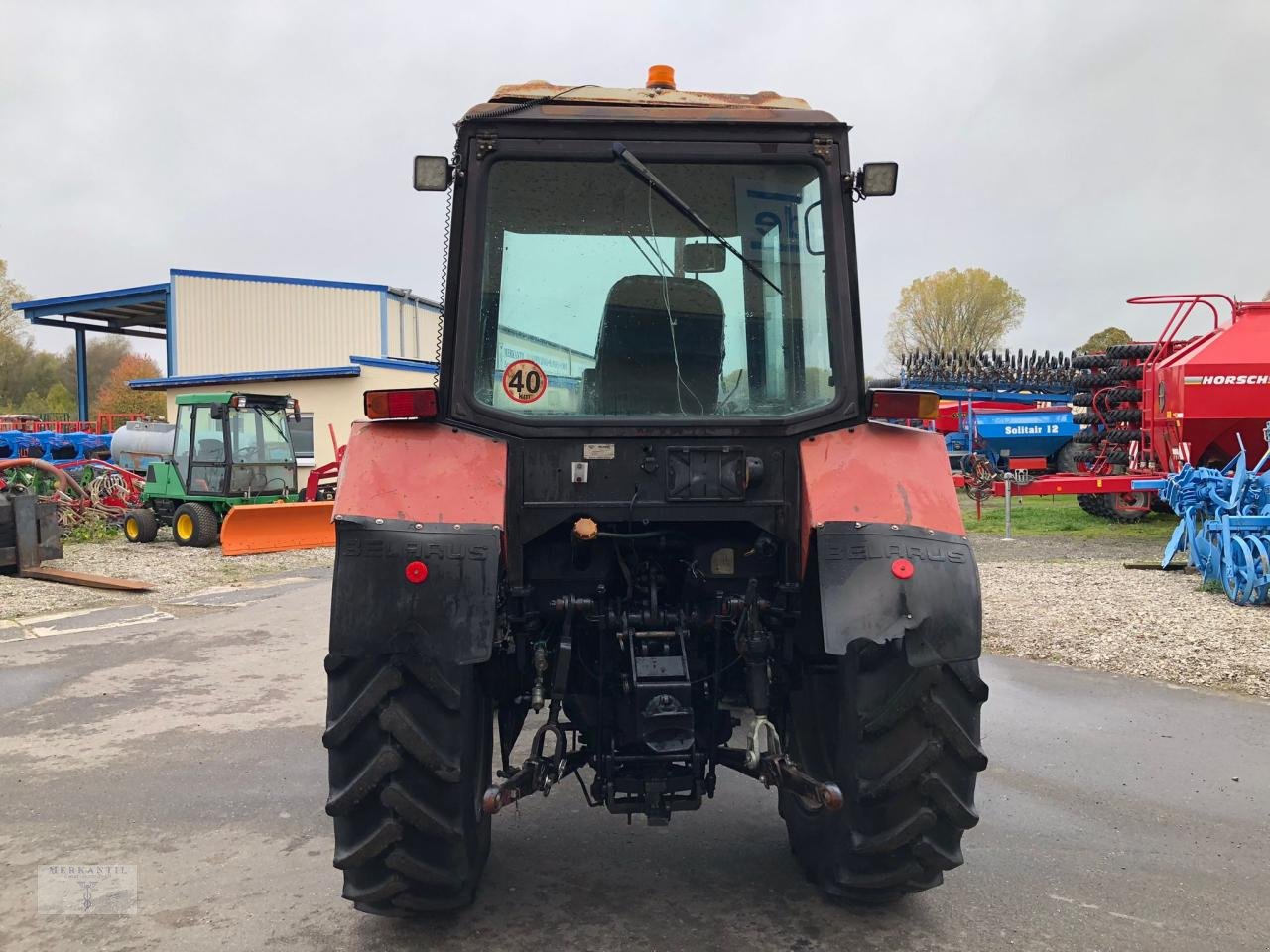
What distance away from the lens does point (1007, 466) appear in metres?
19.6

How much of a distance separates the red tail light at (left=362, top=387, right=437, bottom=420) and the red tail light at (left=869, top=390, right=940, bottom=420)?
141 cm

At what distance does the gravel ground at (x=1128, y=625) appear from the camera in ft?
22.0

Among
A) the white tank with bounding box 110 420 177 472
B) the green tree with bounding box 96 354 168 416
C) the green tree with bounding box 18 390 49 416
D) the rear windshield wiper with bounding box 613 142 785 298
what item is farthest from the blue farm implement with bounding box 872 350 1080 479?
the green tree with bounding box 18 390 49 416

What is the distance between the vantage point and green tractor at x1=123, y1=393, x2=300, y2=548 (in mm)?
15539

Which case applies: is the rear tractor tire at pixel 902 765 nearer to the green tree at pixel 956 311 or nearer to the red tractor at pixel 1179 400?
the red tractor at pixel 1179 400

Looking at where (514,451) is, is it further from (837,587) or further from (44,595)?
(44,595)

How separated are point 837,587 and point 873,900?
1.12m

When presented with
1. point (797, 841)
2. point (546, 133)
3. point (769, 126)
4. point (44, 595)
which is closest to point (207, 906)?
point (797, 841)

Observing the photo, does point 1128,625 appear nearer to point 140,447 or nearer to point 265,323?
point 140,447

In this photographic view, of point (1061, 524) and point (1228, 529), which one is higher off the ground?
point (1228, 529)

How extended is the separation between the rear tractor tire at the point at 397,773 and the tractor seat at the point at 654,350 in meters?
1.01

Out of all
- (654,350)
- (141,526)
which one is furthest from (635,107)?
(141,526)

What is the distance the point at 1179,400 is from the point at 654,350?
39.8 feet

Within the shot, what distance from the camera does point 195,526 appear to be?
15.2 meters
